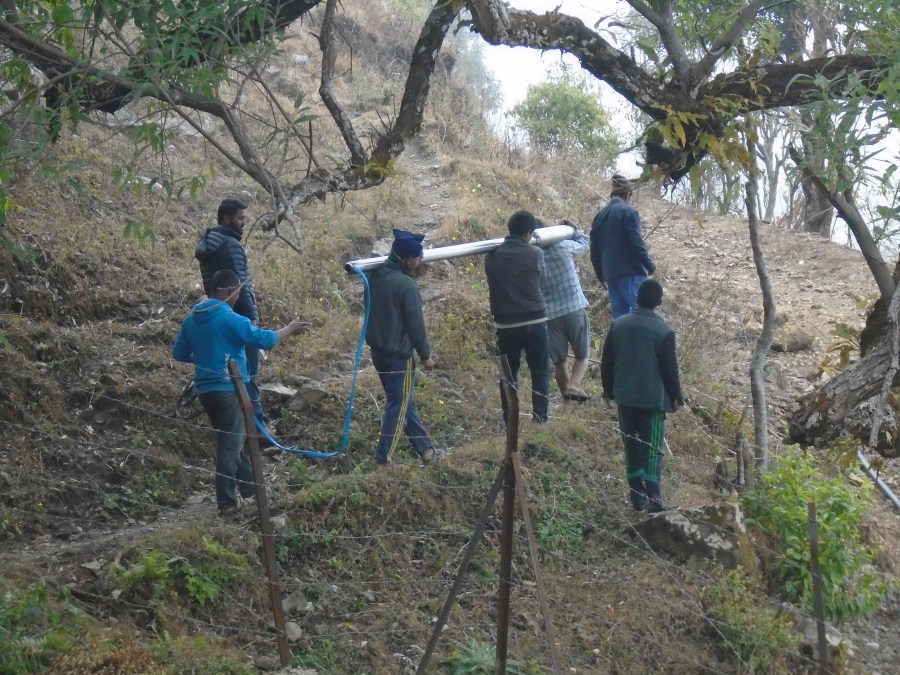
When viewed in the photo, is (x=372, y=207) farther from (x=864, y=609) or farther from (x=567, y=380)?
(x=864, y=609)

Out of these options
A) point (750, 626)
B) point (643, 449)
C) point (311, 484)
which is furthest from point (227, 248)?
point (750, 626)

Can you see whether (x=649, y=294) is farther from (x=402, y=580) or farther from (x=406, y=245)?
(x=402, y=580)

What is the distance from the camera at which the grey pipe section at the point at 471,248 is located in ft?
21.8

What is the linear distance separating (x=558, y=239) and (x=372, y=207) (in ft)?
18.3

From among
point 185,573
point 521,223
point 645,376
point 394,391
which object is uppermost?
point 521,223

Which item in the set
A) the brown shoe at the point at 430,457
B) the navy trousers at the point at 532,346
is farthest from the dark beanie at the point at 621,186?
the brown shoe at the point at 430,457

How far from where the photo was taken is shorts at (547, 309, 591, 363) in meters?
7.94

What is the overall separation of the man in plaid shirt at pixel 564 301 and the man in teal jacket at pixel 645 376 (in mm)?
1223

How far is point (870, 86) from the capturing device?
5.64 m

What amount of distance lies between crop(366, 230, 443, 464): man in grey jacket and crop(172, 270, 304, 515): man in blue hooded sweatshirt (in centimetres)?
86

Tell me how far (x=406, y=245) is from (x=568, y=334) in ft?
6.58

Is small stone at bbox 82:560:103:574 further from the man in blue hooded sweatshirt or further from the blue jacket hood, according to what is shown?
the blue jacket hood

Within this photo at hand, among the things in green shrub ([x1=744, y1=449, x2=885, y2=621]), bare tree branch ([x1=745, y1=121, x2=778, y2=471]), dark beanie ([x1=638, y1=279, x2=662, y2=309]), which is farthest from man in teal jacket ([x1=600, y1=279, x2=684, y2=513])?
bare tree branch ([x1=745, y1=121, x2=778, y2=471])

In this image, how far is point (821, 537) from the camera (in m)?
6.77
